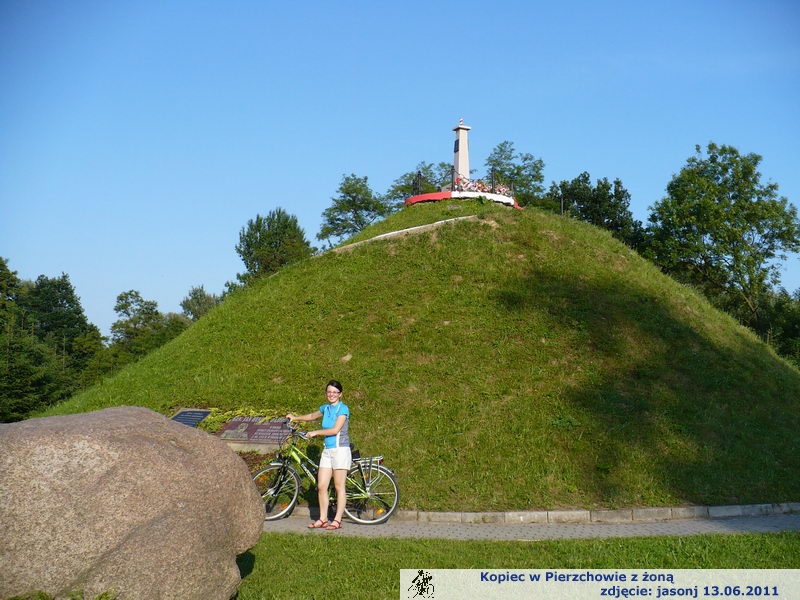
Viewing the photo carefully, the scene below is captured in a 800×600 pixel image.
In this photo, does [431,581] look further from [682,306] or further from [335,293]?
[682,306]

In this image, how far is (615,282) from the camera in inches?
831

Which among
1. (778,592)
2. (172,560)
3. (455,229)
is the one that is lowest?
(778,592)

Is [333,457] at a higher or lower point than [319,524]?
higher

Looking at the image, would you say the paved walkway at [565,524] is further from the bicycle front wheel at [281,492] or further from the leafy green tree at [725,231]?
the leafy green tree at [725,231]

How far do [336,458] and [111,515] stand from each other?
17.2 ft

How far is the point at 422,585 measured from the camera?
771 cm

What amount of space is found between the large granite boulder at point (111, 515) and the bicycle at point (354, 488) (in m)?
4.88

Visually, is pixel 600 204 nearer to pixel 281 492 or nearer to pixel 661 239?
pixel 661 239

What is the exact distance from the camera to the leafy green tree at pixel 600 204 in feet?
184

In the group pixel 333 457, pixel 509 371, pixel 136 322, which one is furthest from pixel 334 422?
pixel 136 322

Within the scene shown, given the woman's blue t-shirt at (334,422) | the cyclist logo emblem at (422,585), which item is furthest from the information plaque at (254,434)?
the cyclist logo emblem at (422,585)

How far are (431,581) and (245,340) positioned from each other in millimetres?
13273

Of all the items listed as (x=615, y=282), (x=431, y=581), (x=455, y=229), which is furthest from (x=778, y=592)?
(x=455, y=229)

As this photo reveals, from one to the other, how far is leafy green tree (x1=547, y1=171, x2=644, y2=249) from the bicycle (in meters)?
46.6
